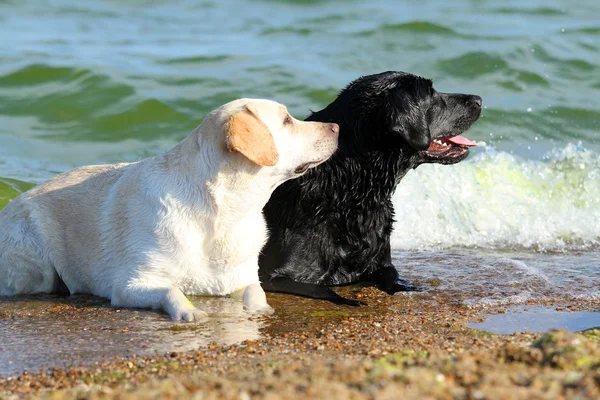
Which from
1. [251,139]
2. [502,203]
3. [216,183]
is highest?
[502,203]

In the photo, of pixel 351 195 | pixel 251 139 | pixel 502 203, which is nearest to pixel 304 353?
pixel 251 139

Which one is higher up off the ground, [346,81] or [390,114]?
[346,81]

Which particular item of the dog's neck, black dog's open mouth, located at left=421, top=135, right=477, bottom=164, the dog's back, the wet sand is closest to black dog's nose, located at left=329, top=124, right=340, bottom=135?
the dog's neck

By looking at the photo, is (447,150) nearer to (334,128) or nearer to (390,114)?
(390,114)

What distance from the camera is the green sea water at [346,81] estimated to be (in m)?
8.93

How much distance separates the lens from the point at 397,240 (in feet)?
26.4

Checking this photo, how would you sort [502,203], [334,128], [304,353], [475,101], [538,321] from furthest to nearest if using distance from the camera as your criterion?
[502,203] < [475,101] < [334,128] < [538,321] < [304,353]

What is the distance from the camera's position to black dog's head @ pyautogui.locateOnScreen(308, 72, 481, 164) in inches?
225

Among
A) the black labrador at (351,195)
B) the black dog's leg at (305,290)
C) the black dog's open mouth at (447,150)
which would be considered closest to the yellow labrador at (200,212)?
the black dog's leg at (305,290)

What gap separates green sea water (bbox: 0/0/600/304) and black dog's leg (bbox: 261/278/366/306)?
6.95ft

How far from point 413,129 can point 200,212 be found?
1.63 m

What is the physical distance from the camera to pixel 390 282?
5.87 meters

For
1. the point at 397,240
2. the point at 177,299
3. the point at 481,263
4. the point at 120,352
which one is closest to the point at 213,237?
the point at 177,299

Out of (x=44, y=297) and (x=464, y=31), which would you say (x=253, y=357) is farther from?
(x=464, y=31)
